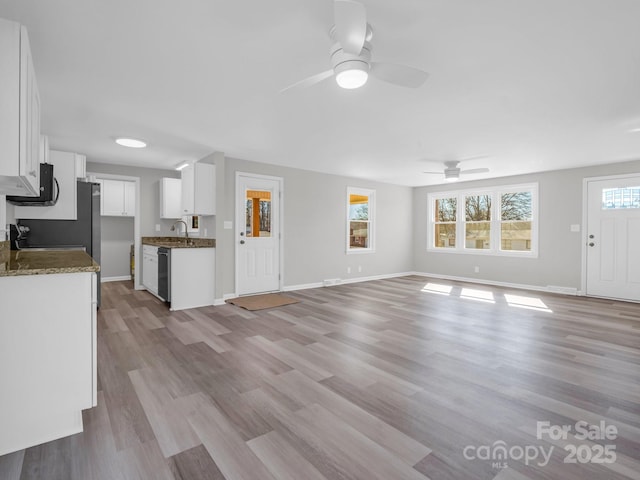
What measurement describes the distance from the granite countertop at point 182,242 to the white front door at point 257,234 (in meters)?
0.48

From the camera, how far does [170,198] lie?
5.89 m

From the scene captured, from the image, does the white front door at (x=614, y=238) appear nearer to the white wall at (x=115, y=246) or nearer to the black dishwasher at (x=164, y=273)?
the black dishwasher at (x=164, y=273)

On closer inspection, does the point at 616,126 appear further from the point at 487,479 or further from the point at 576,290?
the point at 487,479

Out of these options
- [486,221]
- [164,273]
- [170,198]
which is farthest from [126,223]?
[486,221]

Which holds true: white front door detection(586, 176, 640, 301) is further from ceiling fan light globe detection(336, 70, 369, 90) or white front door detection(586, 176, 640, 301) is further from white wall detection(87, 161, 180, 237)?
white wall detection(87, 161, 180, 237)

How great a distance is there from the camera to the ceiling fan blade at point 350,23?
1501 mm

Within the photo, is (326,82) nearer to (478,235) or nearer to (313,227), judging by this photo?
(313,227)

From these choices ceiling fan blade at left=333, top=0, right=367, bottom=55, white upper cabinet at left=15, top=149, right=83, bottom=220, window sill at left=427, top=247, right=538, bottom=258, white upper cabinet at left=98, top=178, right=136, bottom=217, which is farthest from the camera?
white upper cabinet at left=98, top=178, right=136, bottom=217

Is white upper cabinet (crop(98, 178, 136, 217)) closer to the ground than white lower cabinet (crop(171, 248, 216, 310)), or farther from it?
farther from it

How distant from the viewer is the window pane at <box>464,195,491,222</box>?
23.6ft

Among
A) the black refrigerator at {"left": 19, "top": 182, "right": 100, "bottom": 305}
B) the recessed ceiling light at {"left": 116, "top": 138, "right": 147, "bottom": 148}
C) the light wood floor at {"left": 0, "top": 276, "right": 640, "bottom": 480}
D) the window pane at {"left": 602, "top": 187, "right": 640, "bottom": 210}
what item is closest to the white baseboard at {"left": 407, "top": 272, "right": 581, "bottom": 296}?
the window pane at {"left": 602, "top": 187, "right": 640, "bottom": 210}

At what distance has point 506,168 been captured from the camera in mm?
5969

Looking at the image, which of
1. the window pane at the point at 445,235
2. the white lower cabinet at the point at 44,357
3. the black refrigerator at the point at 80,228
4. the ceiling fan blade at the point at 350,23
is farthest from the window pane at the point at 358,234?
the white lower cabinet at the point at 44,357

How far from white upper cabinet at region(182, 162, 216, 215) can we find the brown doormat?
1.47m
